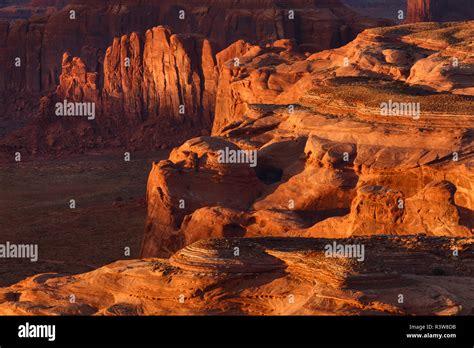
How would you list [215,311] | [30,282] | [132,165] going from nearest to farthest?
[215,311]
[30,282]
[132,165]

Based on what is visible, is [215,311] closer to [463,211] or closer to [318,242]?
[318,242]

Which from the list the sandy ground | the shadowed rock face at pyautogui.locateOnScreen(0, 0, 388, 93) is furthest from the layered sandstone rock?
the shadowed rock face at pyautogui.locateOnScreen(0, 0, 388, 93)

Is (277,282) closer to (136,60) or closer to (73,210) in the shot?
(73,210)

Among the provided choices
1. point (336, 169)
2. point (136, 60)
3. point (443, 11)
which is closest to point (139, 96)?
point (136, 60)

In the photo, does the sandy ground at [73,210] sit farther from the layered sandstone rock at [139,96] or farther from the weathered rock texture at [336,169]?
the weathered rock texture at [336,169]

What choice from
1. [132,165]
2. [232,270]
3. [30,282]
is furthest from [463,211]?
[132,165]

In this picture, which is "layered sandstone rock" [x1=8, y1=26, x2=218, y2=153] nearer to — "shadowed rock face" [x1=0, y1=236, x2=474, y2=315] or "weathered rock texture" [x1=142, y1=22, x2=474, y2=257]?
"weathered rock texture" [x1=142, y1=22, x2=474, y2=257]
